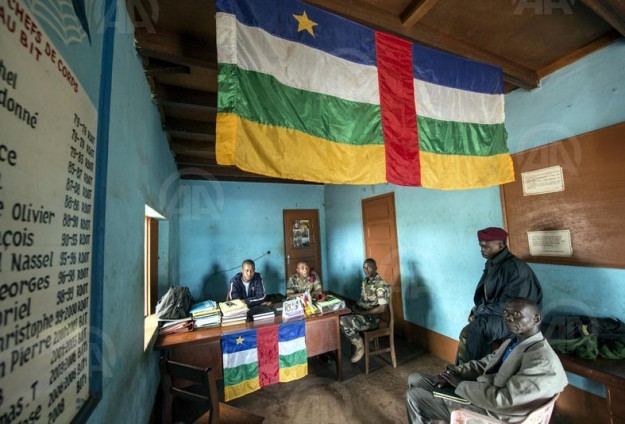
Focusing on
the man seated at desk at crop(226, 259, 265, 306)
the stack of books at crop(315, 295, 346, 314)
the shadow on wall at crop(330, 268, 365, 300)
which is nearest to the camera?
the stack of books at crop(315, 295, 346, 314)

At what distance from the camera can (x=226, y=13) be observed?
121 cm

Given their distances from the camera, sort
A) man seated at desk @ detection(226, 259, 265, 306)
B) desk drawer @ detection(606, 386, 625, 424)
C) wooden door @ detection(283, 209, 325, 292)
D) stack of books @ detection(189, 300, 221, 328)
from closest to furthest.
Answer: desk drawer @ detection(606, 386, 625, 424), stack of books @ detection(189, 300, 221, 328), man seated at desk @ detection(226, 259, 265, 306), wooden door @ detection(283, 209, 325, 292)

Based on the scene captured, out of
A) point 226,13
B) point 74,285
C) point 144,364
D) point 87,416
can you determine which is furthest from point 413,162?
point 144,364

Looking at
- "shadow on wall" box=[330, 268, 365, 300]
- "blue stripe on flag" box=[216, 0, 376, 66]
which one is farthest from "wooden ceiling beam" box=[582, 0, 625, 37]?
"shadow on wall" box=[330, 268, 365, 300]

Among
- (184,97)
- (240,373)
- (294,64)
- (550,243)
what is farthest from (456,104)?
(240,373)

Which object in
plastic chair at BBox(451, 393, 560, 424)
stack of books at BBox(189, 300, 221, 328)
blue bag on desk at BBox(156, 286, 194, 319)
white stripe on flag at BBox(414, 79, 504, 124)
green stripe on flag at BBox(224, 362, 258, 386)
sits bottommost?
green stripe on flag at BBox(224, 362, 258, 386)

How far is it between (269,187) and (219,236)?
1480 millimetres

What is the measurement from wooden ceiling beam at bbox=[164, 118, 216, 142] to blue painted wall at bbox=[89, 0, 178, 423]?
105 cm

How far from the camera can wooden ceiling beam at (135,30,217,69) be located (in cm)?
161

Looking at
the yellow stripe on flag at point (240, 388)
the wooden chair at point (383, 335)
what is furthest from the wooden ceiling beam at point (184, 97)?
the wooden chair at point (383, 335)

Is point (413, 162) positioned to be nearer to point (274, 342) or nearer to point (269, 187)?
point (274, 342)

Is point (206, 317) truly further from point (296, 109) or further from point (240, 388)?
point (296, 109)

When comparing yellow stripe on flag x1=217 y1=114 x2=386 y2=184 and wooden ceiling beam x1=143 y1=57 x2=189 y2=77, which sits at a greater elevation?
wooden ceiling beam x1=143 y1=57 x2=189 y2=77

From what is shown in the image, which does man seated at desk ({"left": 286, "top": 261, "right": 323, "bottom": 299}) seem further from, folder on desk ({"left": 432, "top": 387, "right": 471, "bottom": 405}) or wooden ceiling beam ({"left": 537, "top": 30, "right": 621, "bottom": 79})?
wooden ceiling beam ({"left": 537, "top": 30, "right": 621, "bottom": 79})
